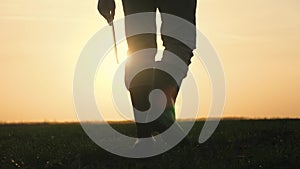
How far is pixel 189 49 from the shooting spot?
7.12 metres

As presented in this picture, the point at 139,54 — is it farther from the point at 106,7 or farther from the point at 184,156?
the point at 184,156

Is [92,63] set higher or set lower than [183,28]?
lower

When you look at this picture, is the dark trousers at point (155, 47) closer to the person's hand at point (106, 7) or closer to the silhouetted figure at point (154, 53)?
the silhouetted figure at point (154, 53)

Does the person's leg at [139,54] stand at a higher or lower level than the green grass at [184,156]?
higher

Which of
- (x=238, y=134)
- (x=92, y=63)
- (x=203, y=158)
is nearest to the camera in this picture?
(x=203, y=158)

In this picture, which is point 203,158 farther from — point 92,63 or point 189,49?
point 92,63

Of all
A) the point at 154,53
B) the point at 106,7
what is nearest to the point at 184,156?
the point at 154,53

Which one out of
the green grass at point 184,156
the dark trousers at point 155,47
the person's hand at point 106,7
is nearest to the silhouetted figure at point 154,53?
the dark trousers at point 155,47

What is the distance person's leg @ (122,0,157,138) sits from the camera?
6.96 metres

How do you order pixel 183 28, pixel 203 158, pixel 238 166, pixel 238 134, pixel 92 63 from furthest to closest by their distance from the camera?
1. pixel 238 134
2. pixel 92 63
3. pixel 183 28
4. pixel 203 158
5. pixel 238 166

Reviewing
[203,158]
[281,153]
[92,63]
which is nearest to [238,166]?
[203,158]

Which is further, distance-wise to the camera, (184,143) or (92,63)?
(92,63)

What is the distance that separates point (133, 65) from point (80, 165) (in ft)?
4.43

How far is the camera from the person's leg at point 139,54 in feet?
22.9
